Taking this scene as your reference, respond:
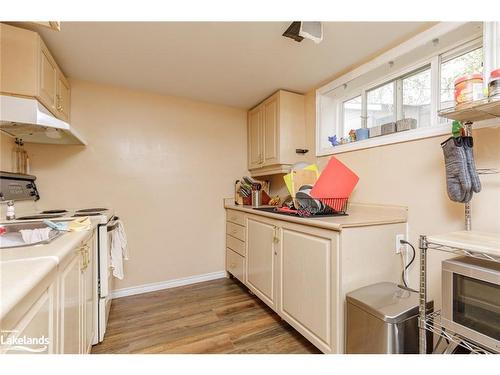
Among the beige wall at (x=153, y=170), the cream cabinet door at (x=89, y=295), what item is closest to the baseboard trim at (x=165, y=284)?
the beige wall at (x=153, y=170)

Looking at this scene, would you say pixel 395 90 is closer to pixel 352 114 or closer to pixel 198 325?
pixel 352 114

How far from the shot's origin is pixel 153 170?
2561 mm

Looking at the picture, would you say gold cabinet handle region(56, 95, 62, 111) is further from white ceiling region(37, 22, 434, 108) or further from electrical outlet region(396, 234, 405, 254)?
electrical outlet region(396, 234, 405, 254)

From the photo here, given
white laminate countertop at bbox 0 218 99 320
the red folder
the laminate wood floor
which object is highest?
the red folder

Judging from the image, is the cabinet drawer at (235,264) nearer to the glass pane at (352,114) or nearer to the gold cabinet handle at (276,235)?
the gold cabinet handle at (276,235)

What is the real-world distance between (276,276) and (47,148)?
2.32 m

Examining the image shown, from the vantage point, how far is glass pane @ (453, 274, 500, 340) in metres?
0.90

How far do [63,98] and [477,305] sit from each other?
9.84 ft

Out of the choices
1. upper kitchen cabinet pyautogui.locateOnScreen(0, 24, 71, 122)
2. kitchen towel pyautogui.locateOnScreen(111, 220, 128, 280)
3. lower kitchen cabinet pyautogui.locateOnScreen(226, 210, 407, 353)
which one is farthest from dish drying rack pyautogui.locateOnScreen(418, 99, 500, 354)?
upper kitchen cabinet pyautogui.locateOnScreen(0, 24, 71, 122)

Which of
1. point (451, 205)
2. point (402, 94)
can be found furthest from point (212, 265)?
point (402, 94)

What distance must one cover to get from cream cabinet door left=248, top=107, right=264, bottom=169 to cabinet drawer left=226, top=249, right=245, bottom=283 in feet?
3.53

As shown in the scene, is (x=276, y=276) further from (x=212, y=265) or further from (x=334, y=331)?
(x=212, y=265)

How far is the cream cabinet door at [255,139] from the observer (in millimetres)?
2778

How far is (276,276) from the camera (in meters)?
1.86
